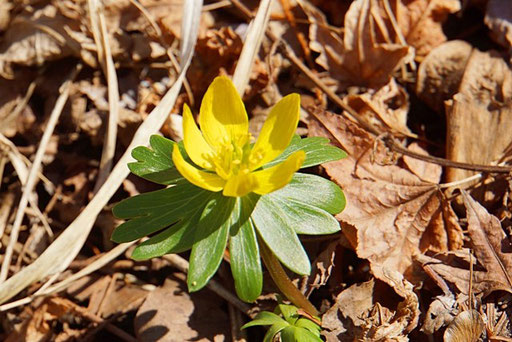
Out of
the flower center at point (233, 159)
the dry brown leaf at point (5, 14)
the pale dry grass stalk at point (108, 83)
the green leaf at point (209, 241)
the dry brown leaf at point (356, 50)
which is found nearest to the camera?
the green leaf at point (209, 241)

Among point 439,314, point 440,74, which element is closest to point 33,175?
point 439,314

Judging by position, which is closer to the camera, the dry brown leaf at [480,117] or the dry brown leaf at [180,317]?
the dry brown leaf at [180,317]

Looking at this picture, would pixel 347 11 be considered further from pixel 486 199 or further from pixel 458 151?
pixel 486 199

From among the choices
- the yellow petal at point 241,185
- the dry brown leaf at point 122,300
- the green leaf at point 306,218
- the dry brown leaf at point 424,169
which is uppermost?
the yellow petal at point 241,185

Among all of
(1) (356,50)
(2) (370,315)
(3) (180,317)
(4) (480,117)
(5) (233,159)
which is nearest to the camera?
(5) (233,159)

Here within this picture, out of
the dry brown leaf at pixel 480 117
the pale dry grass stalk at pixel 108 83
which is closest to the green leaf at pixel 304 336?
the dry brown leaf at pixel 480 117

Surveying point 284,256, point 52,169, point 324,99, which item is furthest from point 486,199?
point 52,169

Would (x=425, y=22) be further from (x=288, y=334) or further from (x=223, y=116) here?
(x=288, y=334)

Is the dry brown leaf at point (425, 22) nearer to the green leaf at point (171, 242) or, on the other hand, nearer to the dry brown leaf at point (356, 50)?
the dry brown leaf at point (356, 50)
